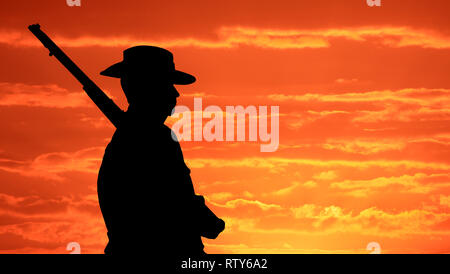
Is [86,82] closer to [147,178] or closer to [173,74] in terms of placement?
[173,74]

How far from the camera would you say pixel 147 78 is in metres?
7.13

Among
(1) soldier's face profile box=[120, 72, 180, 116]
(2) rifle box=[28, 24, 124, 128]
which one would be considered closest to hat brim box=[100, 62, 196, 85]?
(1) soldier's face profile box=[120, 72, 180, 116]

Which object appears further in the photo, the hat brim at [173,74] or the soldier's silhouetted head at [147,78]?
the hat brim at [173,74]

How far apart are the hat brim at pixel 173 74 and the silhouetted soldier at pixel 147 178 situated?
0.05ft

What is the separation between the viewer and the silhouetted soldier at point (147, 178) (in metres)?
6.85

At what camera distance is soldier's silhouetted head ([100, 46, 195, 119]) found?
23.3 feet

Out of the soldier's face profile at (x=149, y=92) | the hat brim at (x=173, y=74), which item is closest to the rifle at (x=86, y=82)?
the hat brim at (x=173, y=74)

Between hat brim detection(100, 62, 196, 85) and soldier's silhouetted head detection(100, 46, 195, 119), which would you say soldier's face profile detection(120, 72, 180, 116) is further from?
hat brim detection(100, 62, 196, 85)

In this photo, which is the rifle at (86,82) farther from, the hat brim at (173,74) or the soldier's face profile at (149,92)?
the soldier's face profile at (149,92)

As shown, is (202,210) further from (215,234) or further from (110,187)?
(110,187)

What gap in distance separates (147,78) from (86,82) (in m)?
1.45

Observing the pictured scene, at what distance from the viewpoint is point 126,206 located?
6.88m
